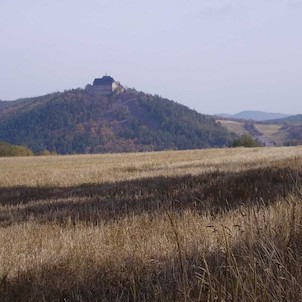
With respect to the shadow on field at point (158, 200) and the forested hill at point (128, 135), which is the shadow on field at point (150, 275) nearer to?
the shadow on field at point (158, 200)

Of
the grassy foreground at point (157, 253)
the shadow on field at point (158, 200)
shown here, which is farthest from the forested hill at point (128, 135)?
the grassy foreground at point (157, 253)

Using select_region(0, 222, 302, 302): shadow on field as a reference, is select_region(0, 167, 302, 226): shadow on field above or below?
below

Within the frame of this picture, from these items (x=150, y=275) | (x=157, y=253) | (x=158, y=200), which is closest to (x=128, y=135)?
(x=158, y=200)

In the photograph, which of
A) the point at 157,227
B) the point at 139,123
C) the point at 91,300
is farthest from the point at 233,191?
the point at 139,123

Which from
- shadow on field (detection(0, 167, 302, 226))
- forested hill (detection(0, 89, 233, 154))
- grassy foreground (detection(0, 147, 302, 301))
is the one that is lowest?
forested hill (detection(0, 89, 233, 154))

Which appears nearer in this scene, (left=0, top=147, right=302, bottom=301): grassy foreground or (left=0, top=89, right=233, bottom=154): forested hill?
(left=0, top=147, right=302, bottom=301): grassy foreground

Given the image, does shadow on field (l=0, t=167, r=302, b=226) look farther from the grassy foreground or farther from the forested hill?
the forested hill

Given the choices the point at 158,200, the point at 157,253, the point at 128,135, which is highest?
the point at 157,253

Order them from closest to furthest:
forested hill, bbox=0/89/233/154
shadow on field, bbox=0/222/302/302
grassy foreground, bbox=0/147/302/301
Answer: grassy foreground, bbox=0/147/302/301, shadow on field, bbox=0/222/302/302, forested hill, bbox=0/89/233/154

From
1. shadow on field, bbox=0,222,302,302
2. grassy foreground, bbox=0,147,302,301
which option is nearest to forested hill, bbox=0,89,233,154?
grassy foreground, bbox=0,147,302,301

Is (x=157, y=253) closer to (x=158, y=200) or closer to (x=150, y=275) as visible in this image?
(x=150, y=275)

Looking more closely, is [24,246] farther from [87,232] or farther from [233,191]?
[233,191]

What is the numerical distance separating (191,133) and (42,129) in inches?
2102

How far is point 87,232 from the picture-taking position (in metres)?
7.04
